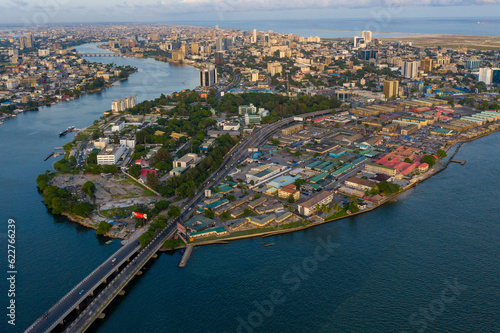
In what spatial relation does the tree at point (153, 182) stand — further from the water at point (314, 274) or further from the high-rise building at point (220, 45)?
the high-rise building at point (220, 45)

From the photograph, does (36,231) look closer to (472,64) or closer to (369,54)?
(472,64)

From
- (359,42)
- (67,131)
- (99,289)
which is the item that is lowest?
(99,289)

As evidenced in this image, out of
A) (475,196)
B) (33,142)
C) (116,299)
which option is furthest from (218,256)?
(33,142)

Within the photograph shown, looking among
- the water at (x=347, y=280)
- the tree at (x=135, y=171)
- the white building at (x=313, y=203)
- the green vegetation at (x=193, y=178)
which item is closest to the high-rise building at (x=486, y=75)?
the water at (x=347, y=280)

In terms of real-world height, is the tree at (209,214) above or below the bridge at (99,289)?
above

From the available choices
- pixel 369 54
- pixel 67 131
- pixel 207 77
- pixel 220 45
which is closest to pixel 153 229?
pixel 67 131

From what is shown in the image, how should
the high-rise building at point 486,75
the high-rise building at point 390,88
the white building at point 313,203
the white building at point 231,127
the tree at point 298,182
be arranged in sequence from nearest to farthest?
the white building at point 313,203 → the tree at point 298,182 → the white building at point 231,127 → the high-rise building at point 390,88 → the high-rise building at point 486,75

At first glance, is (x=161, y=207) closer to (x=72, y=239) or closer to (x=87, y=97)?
(x=72, y=239)
